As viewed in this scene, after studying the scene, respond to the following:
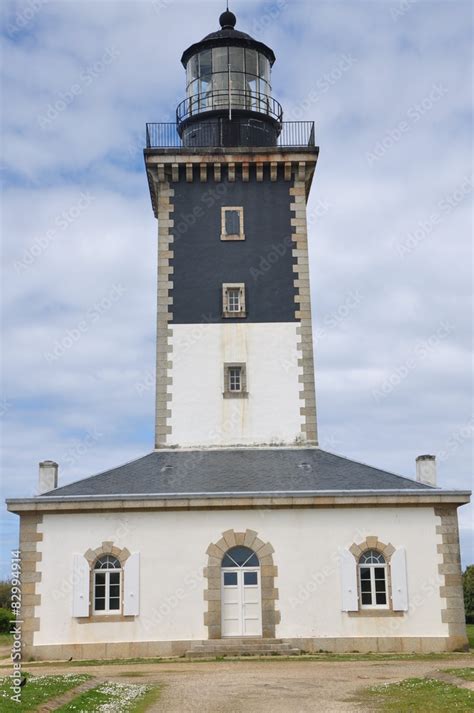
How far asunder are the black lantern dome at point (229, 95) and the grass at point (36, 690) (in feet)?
43.7

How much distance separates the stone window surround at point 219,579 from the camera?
15.3m

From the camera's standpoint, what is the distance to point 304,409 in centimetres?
1869

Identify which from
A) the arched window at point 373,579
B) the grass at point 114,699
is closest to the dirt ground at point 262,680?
the grass at point 114,699

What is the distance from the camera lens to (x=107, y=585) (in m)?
15.6

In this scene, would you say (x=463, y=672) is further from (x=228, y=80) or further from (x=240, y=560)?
(x=228, y=80)

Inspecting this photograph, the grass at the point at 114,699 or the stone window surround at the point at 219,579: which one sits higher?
the stone window surround at the point at 219,579

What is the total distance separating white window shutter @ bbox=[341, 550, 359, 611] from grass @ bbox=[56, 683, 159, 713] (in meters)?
5.66

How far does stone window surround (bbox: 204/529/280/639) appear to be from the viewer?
15305mm

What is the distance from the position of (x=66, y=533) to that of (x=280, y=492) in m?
3.99

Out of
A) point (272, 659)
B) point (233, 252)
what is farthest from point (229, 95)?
point (272, 659)

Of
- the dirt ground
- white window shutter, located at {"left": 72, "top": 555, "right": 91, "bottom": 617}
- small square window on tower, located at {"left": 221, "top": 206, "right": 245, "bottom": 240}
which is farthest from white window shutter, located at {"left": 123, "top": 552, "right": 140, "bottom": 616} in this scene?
small square window on tower, located at {"left": 221, "top": 206, "right": 245, "bottom": 240}

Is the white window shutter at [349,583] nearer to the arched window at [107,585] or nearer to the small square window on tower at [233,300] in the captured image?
the arched window at [107,585]

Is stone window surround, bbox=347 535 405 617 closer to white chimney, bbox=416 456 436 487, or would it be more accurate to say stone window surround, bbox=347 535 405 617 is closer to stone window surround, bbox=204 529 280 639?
stone window surround, bbox=204 529 280 639

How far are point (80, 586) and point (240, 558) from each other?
115 inches
